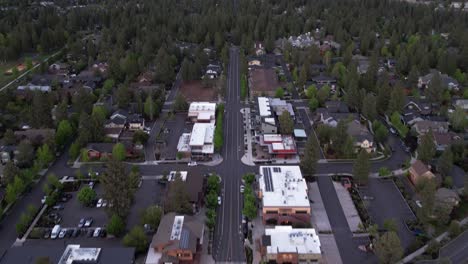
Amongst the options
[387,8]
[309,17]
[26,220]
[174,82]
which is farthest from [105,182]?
[387,8]

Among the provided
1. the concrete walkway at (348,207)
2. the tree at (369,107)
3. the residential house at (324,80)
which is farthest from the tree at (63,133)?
the residential house at (324,80)

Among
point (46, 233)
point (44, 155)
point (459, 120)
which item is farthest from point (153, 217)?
point (459, 120)

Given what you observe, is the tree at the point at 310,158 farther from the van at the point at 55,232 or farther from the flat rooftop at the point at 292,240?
the van at the point at 55,232

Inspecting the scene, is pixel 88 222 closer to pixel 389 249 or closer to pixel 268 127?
pixel 268 127

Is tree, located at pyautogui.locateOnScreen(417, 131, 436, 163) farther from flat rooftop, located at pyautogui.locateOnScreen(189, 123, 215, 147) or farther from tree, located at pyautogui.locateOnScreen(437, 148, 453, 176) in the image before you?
flat rooftop, located at pyautogui.locateOnScreen(189, 123, 215, 147)

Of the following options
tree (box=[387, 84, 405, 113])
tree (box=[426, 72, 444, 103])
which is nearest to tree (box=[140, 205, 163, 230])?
tree (box=[387, 84, 405, 113])

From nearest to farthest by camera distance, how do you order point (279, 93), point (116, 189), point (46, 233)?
point (116, 189) < point (46, 233) < point (279, 93)
